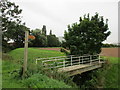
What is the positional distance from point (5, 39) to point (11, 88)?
1692 centimetres

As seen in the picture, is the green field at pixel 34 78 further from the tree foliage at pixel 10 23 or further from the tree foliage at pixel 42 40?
the tree foliage at pixel 42 40

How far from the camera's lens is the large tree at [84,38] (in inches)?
457

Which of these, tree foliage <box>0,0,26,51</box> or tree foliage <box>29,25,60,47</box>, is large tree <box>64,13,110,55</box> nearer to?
tree foliage <box>0,0,26,51</box>

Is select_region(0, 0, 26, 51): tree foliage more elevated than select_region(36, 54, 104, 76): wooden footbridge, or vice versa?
select_region(0, 0, 26, 51): tree foliage

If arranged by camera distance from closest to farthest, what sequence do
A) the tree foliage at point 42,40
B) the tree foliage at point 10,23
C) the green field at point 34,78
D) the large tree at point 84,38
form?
the green field at point 34,78 → the large tree at point 84,38 → the tree foliage at point 10,23 → the tree foliage at point 42,40

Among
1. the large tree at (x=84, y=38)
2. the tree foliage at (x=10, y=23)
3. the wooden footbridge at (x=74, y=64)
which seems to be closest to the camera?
the wooden footbridge at (x=74, y=64)

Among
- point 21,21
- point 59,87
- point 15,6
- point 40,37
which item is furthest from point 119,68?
point 40,37

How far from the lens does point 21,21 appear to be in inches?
808

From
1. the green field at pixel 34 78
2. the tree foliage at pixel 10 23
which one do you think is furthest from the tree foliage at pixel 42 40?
the green field at pixel 34 78

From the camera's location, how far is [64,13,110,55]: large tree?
11.6 meters

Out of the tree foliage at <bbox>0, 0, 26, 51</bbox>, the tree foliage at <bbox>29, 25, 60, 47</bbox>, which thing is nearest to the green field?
the tree foliage at <bbox>0, 0, 26, 51</bbox>

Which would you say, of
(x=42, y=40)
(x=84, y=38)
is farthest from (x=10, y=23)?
(x=42, y=40)

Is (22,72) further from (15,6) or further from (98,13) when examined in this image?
(15,6)

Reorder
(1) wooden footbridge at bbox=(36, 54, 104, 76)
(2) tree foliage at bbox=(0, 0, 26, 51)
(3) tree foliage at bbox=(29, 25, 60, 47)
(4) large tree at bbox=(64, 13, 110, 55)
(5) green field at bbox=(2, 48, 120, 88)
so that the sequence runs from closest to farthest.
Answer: (5) green field at bbox=(2, 48, 120, 88) < (1) wooden footbridge at bbox=(36, 54, 104, 76) < (4) large tree at bbox=(64, 13, 110, 55) < (2) tree foliage at bbox=(0, 0, 26, 51) < (3) tree foliage at bbox=(29, 25, 60, 47)
